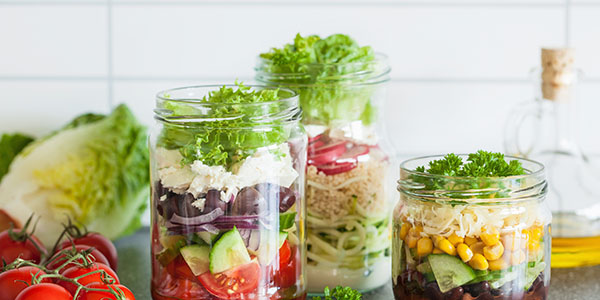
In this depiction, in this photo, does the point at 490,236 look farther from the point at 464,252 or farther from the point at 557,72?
the point at 557,72

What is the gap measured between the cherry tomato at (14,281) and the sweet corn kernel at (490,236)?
615mm

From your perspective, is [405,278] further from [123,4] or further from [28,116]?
[28,116]

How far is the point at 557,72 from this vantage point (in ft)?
4.35

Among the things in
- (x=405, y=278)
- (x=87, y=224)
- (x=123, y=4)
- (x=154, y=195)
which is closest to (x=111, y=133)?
(x=87, y=224)

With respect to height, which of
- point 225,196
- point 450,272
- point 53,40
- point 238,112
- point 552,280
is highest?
point 53,40

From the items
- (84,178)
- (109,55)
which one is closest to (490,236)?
(84,178)

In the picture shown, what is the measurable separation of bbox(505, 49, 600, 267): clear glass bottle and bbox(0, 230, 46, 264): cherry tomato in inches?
36.5

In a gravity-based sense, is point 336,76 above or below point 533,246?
above

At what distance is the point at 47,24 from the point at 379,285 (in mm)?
981

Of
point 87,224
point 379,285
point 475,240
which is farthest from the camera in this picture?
point 87,224

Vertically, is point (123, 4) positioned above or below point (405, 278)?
above

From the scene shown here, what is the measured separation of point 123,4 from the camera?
5.32ft

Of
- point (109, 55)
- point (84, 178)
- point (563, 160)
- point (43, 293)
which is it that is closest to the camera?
point (43, 293)

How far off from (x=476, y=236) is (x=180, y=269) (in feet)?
1.37
